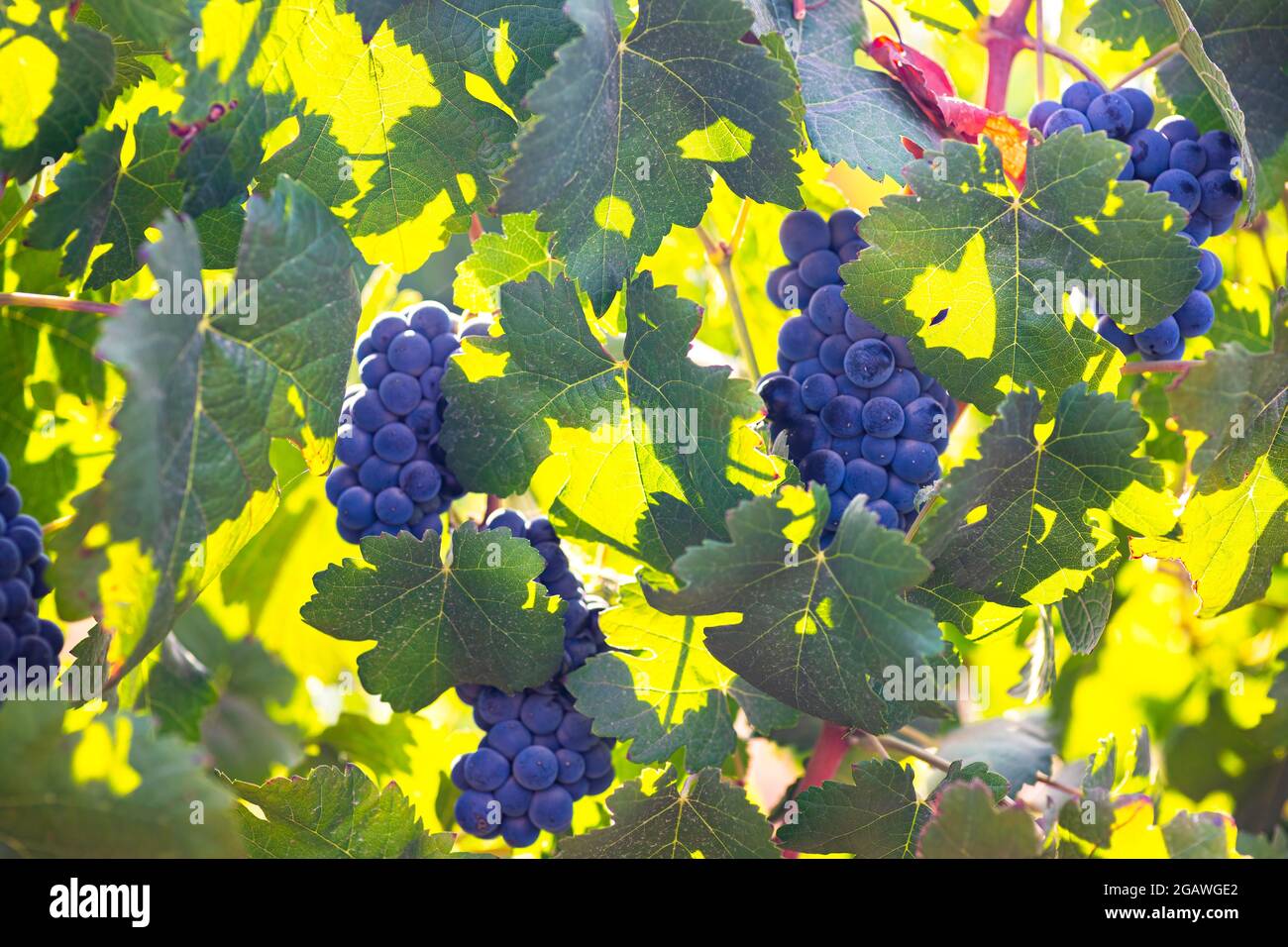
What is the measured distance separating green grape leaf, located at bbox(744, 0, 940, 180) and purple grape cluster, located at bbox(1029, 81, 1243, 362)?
6.2 inches

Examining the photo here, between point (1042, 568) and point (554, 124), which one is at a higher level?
point (554, 124)

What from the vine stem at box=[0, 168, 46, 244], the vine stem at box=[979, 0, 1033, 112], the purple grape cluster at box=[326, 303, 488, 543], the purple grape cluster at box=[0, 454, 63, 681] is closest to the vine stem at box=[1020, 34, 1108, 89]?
the vine stem at box=[979, 0, 1033, 112]

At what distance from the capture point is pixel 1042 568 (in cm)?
105

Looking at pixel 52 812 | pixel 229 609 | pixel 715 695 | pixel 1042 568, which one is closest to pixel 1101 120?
pixel 1042 568

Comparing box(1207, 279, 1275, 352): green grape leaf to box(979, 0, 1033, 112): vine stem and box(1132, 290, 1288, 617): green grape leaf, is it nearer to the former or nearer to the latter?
box(1132, 290, 1288, 617): green grape leaf

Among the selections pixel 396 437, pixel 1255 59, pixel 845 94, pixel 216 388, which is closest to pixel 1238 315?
pixel 1255 59

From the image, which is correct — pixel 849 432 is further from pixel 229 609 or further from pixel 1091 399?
pixel 229 609

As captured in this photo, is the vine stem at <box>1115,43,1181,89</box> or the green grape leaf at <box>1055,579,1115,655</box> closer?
the green grape leaf at <box>1055,579,1115,655</box>

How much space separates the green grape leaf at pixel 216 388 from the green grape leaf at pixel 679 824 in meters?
0.42

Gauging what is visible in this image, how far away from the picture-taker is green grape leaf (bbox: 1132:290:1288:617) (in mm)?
1006

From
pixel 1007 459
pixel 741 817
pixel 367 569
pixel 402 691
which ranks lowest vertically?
pixel 741 817

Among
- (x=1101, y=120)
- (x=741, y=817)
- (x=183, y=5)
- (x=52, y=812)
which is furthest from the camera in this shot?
(x=1101, y=120)

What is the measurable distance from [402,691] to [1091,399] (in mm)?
694

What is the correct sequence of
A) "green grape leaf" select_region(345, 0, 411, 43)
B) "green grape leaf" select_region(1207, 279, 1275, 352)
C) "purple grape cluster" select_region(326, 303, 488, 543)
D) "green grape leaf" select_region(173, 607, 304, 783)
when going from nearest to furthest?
"green grape leaf" select_region(345, 0, 411, 43)
"purple grape cluster" select_region(326, 303, 488, 543)
"green grape leaf" select_region(1207, 279, 1275, 352)
"green grape leaf" select_region(173, 607, 304, 783)
